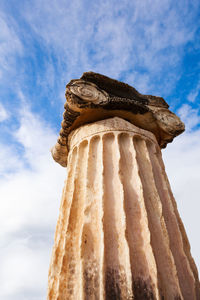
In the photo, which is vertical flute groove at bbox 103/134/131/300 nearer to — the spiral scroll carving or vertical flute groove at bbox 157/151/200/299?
vertical flute groove at bbox 157/151/200/299

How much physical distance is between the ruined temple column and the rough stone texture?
2.09 ft

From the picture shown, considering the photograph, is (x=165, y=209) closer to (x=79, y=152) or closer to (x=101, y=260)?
(x=101, y=260)

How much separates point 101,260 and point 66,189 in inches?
62.4

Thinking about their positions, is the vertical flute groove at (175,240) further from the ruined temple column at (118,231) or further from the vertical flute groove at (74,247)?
the vertical flute groove at (74,247)

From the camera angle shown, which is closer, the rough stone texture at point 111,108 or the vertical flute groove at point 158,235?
the vertical flute groove at point 158,235

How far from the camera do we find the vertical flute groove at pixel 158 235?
2.88 meters

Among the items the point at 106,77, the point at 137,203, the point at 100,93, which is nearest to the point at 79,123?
the point at 100,93

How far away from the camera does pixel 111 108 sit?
16.5ft

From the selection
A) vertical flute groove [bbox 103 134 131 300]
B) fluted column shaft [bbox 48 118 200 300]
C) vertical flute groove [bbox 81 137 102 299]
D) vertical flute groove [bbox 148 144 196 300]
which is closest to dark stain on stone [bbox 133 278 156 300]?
fluted column shaft [bbox 48 118 200 300]

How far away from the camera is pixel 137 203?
11.7 feet

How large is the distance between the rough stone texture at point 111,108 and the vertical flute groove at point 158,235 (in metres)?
1.26

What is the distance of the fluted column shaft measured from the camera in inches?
111

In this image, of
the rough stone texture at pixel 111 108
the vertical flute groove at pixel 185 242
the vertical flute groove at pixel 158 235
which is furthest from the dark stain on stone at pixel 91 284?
the rough stone texture at pixel 111 108

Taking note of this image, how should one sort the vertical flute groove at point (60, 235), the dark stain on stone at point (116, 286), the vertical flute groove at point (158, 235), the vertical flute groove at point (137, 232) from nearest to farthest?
the dark stain on stone at point (116, 286)
the vertical flute groove at point (137, 232)
the vertical flute groove at point (158, 235)
the vertical flute groove at point (60, 235)
